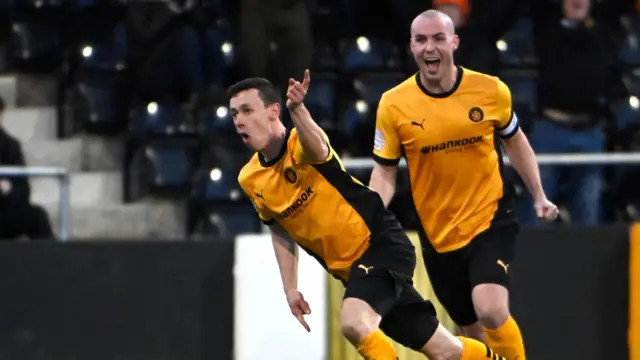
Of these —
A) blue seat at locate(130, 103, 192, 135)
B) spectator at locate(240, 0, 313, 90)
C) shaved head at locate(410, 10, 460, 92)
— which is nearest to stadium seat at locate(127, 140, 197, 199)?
blue seat at locate(130, 103, 192, 135)

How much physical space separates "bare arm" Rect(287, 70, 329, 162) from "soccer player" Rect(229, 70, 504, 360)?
0.07 feet

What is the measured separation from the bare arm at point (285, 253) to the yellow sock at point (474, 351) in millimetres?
957

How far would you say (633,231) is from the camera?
385 inches

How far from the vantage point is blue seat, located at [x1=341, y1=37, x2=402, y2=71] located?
38.7ft

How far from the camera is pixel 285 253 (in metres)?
7.92

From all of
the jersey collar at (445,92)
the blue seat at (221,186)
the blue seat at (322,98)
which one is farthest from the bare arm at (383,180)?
the blue seat at (322,98)

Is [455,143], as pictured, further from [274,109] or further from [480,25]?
[480,25]

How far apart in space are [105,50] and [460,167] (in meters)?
5.25

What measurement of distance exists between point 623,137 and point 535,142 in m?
A: 0.85

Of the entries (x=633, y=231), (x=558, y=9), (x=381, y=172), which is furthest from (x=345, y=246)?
(x=558, y=9)

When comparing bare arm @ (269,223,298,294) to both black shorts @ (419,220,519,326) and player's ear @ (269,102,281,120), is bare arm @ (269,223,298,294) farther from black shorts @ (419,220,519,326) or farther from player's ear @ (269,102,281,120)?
black shorts @ (419,220,519,326)

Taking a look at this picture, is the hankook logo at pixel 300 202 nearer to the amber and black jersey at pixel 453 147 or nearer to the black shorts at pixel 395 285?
the black shorts at pixel 395 285

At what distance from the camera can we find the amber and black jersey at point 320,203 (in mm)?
7555

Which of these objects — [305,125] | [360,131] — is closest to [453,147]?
[305,125]
